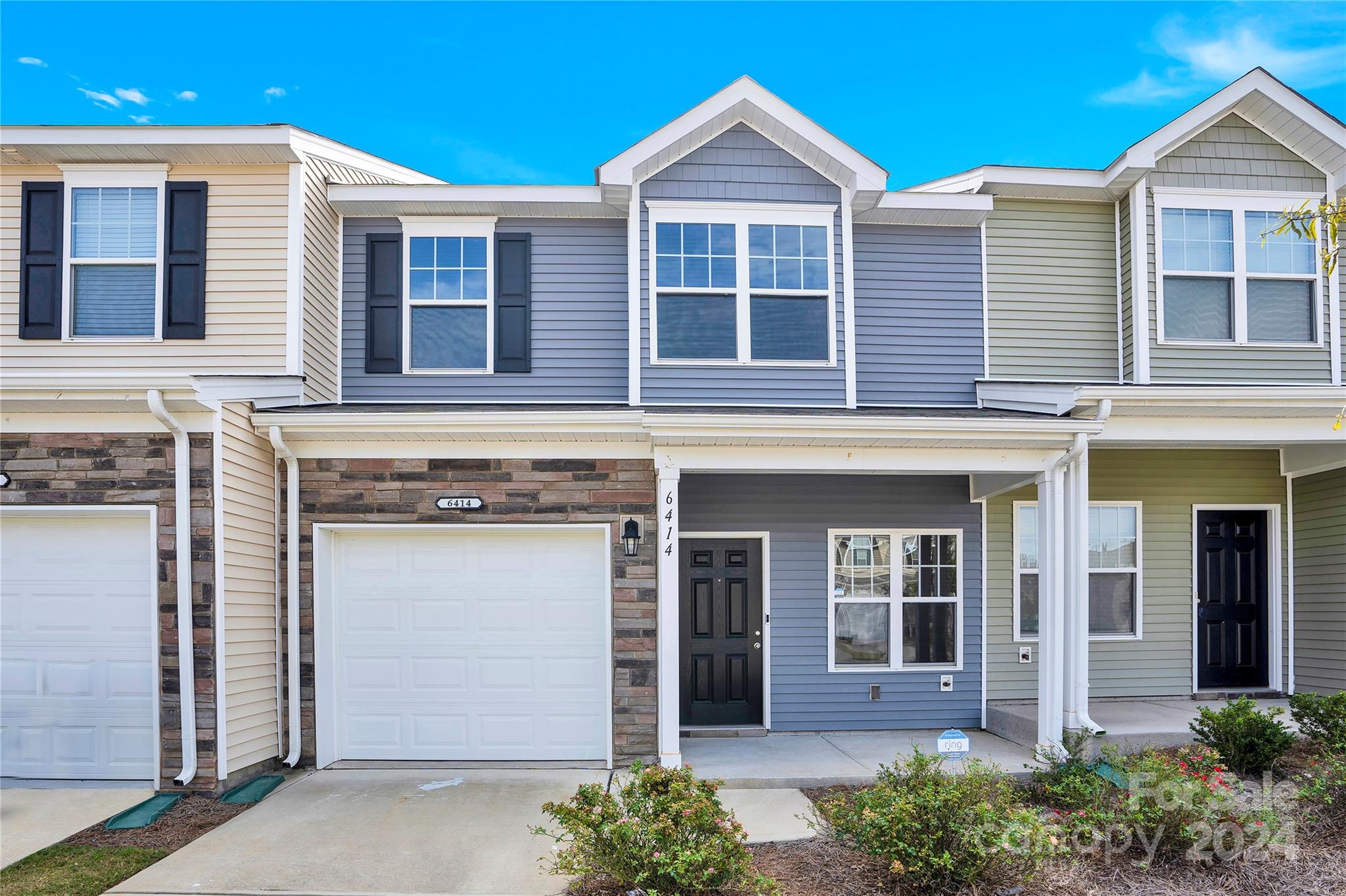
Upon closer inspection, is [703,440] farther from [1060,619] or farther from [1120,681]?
[1120,681]

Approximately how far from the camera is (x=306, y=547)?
7.46 metres

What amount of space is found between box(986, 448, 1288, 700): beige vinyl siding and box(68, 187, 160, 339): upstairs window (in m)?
8.39

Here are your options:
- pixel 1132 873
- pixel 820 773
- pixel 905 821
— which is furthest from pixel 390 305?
pixel 1132 873

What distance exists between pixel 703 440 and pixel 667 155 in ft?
9.99

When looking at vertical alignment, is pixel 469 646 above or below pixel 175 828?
above

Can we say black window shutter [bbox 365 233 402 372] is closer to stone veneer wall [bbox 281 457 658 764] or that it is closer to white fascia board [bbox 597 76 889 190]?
stone veneer wall [bbox 281 457 658 764]

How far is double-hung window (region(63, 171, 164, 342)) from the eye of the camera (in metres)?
7.85

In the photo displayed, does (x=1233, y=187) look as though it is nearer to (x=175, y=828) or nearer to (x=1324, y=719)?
(x=1324, y=719)

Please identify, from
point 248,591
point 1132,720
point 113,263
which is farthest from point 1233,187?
point 113,263

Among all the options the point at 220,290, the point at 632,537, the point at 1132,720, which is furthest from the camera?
the point at 1132,720

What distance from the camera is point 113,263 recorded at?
25.7 feet

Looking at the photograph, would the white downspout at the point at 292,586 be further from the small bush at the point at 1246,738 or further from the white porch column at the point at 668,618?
the small bush at the point at 1246,738

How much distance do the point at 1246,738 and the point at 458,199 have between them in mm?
8172

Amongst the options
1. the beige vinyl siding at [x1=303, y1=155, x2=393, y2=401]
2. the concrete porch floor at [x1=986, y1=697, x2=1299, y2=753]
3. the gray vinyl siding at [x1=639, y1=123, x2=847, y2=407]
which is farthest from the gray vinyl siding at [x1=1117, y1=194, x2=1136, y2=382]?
the beige vinyl siding at [x1=303, y1=155, x2=393, y2=401]
